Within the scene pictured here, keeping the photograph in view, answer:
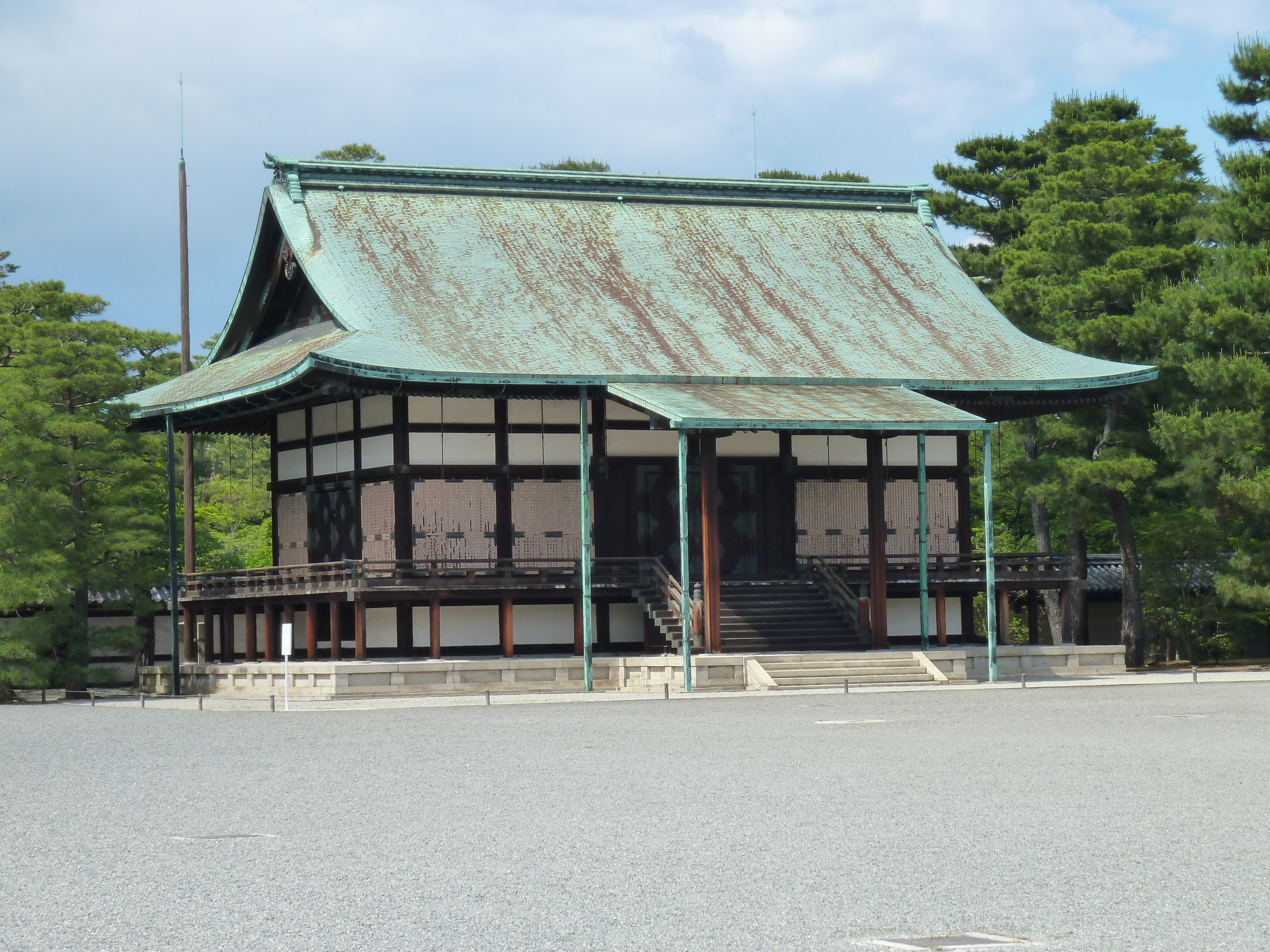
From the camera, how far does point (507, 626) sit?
29750 millimetres

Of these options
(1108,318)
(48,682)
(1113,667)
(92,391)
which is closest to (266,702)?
(48,682)

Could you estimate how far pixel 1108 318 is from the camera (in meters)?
36.9

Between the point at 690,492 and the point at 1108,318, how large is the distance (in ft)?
37.0

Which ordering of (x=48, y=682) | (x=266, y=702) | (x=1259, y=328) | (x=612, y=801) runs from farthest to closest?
(x=1259, y=328), (x=48, y=682), (x=266, y=702), (x=612, y=801)

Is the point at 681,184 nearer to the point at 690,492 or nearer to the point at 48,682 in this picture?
the point at 690,492

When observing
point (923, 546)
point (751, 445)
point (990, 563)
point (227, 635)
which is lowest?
point (227, 635)

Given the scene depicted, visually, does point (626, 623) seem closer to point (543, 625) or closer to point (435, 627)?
point (543, 625)

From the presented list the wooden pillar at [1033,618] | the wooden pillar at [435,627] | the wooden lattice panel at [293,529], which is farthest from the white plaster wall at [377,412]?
Answer: the wooden pillar at [1033,618]

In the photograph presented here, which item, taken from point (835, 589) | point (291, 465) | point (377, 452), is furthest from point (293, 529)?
point (835, 589)

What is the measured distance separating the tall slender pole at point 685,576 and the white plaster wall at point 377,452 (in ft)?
20.8

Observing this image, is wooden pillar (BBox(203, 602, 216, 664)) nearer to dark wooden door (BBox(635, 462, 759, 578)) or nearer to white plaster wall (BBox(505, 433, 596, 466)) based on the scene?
white plaster wall (BBox(505, 433, 596, 466))

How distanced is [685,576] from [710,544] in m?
1.76

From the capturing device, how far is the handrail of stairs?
30.5m

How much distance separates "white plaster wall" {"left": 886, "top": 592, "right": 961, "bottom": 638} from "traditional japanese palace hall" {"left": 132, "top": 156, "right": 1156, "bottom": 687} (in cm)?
13
